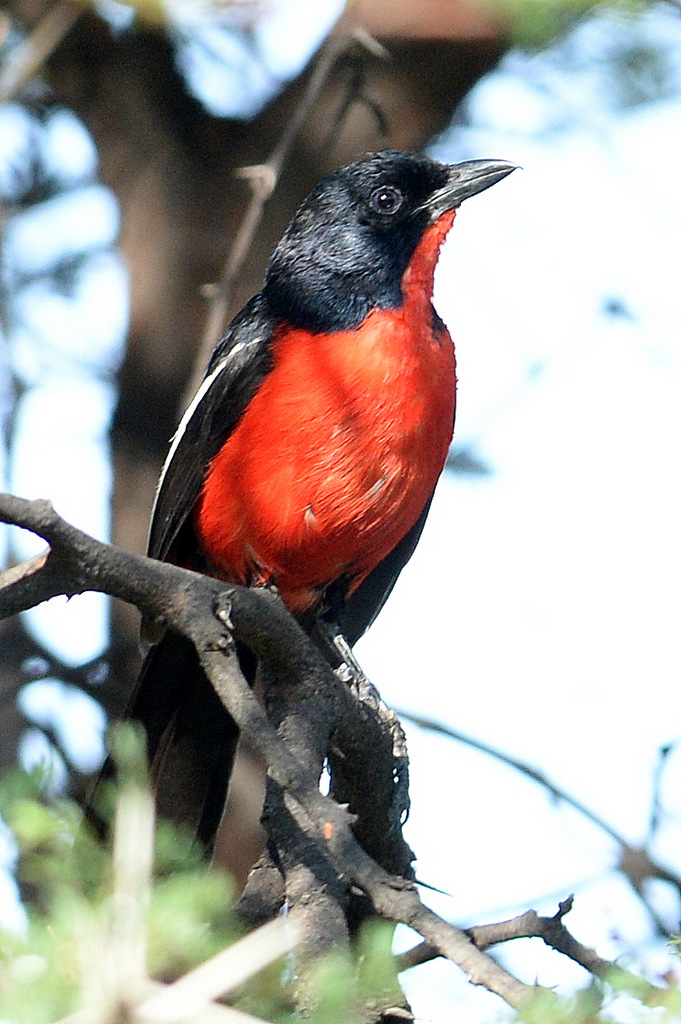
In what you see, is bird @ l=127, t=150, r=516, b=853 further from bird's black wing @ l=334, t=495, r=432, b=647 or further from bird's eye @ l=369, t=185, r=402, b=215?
bird's black wing @ l=334, t=495, r=432, b=647

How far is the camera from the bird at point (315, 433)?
12.3ft

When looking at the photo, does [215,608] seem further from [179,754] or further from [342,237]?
[342,237]

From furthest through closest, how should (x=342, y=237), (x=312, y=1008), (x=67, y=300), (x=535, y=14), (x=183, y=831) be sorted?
(x=67, y=300) < (x=342, y=237) < (x=183, y=831) < (x=535, y=14) < (x=312, y=1008)

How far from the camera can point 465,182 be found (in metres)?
4.29

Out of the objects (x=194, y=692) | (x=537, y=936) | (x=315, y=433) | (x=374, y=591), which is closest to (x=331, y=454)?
(x=315, y=433)

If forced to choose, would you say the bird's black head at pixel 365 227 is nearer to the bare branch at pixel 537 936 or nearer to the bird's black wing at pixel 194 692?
the bird's black wing at pixel 194 692

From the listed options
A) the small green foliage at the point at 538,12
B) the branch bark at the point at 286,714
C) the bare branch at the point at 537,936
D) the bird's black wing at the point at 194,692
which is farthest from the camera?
the bird's black wing at the point at 194,692

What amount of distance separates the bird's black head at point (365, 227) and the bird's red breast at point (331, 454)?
0.42 ft

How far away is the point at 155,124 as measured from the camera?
546 cm

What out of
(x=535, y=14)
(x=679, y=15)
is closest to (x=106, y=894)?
(x=535, y=14)

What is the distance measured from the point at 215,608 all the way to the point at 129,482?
274 cm

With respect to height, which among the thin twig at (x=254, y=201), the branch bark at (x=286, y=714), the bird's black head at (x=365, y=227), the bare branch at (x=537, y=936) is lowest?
the bare branch at (x=537, y=936)

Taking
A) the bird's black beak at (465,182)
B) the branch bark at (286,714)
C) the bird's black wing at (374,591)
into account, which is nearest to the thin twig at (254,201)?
the bird's black beak at (465,182)

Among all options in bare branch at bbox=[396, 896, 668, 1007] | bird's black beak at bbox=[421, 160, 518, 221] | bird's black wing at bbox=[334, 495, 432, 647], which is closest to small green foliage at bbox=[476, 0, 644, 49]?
bare branch at bbox=[396, 896, 668, 1007]
